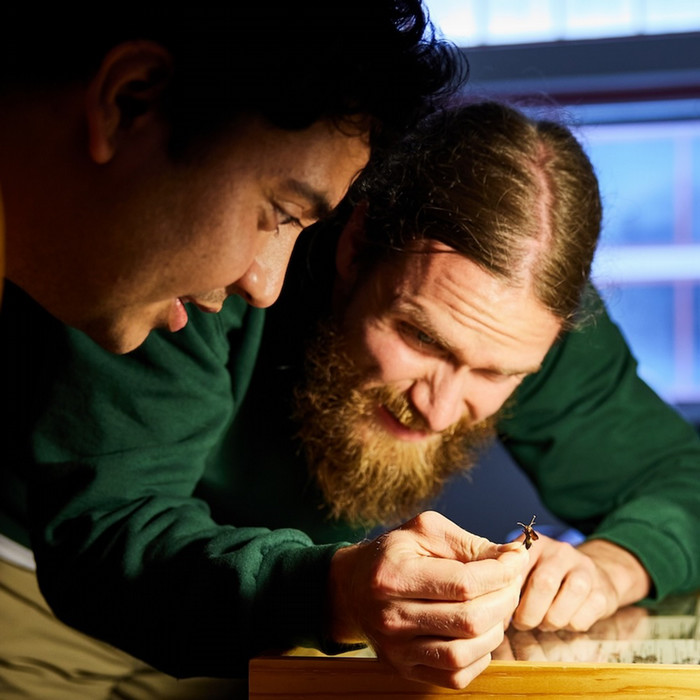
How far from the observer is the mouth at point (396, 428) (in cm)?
118

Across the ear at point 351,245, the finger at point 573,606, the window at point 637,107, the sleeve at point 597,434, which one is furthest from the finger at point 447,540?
the window at point 637,107

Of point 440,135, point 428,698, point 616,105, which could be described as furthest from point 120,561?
point 616,105

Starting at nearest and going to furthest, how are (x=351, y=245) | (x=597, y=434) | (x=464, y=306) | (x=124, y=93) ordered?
1. (x=124, y=93)
2. (x=464, y=306)
3. (x=351, y=245)
4. (x=597, y=434)

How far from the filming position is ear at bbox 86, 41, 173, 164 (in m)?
0.67

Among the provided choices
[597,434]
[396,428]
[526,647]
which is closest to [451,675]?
[526,647]

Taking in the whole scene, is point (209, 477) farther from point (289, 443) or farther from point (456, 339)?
point (456, 339)

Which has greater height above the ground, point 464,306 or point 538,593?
point 464,306

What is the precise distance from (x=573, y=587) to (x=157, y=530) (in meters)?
0.41

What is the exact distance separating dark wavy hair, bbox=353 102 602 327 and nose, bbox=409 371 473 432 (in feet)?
0.41

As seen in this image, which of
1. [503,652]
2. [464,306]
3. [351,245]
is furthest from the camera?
[351,245]

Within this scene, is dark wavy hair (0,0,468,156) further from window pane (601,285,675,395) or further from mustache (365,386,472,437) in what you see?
window pane (601,285,675,395)

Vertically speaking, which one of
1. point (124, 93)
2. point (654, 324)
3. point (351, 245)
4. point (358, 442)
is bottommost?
point (654, 324)

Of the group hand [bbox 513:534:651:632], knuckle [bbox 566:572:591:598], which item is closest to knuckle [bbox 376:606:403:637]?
hand [bbox 513:534:651:632]

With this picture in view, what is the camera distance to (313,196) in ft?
2.52
